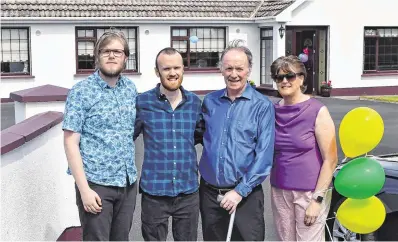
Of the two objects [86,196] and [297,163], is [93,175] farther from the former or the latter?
[297,163]

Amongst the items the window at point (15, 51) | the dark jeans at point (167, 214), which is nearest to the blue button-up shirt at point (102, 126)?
the dark jeans at point (167, 214)

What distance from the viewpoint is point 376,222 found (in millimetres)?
4582

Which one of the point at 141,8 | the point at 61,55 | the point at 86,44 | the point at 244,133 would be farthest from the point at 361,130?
the point at 141,8

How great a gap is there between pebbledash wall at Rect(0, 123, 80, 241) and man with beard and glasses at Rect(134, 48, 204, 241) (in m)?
0.98

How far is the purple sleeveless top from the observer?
14.2 ft

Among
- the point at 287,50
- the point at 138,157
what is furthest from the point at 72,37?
the point at 138,157

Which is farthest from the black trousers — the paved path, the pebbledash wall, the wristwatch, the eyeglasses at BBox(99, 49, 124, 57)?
the paved path

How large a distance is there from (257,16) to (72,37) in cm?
717

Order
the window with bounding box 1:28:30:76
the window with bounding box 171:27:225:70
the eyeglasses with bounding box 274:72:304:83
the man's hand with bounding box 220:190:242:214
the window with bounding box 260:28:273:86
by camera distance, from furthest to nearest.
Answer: the window with bounding box 260:28:273:86 → the window with bounding box 171:27:225:70 → the window with bounding box 1:28:30:76 → the eyeglasses with bounding box 274:72:304:83 → the man's hand with bounding box 220:190:242:214

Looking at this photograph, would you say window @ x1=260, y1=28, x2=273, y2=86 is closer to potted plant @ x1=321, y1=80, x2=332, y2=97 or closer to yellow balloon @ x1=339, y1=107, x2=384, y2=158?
potted plant @ x1=321, y1=80, x2=332, y2=97

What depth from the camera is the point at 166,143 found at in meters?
4.34

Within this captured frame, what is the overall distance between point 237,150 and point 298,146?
0.42m

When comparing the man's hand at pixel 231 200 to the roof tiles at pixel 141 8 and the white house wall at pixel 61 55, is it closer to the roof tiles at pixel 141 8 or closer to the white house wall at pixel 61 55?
the white house wall at pixel 61 55

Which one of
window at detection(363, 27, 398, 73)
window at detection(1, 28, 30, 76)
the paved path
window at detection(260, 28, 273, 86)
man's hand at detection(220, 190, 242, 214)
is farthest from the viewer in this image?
window at detection(363, 27, 398, 73)
